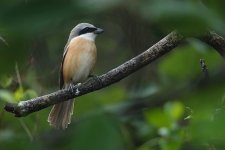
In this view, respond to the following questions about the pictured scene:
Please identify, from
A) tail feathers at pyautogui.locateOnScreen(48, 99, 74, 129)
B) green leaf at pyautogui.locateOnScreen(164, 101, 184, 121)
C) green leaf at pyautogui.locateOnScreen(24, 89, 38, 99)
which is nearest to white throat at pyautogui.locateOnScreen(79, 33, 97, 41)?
tail feathers at pyautogui.locateOnScreen(48, 99, 74, 129)

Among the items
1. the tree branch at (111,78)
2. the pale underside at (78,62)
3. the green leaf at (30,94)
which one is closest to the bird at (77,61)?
the pale underside at (78,62)

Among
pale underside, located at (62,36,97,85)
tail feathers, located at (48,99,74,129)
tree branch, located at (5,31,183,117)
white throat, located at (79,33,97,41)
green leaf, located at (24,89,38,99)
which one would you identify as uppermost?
tree branch, located at (5,31,183,117)

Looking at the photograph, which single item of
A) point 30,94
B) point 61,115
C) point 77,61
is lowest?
point 61,115

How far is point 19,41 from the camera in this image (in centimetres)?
35

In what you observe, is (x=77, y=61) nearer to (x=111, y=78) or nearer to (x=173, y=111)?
(x=173, y=111)

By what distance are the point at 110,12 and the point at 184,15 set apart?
5 cm

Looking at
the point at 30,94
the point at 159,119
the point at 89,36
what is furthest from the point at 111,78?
the point at 89,36

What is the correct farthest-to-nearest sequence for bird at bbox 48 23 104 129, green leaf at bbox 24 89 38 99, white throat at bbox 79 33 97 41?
white throat at bbox 79 33 97 41, bird at bbox 48 23 104 129, green leaf at bbox 24 89 38 99

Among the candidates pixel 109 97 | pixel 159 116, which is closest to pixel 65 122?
pixel 109 97

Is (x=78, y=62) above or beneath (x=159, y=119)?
beneath

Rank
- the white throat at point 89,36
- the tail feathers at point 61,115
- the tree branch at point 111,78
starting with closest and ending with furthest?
the tree branch at point 111,78 < the tail feathers at point 61,115 < the white throat at point 89,36

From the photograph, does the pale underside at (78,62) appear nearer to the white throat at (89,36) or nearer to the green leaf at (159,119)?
the white throat at (89,36)

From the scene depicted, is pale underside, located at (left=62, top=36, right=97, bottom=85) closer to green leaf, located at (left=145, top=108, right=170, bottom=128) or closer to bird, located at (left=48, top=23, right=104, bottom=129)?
bird, located at (left=48, top=23, right=104, bottom=129)

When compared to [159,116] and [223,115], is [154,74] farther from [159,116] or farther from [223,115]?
[223,115]
